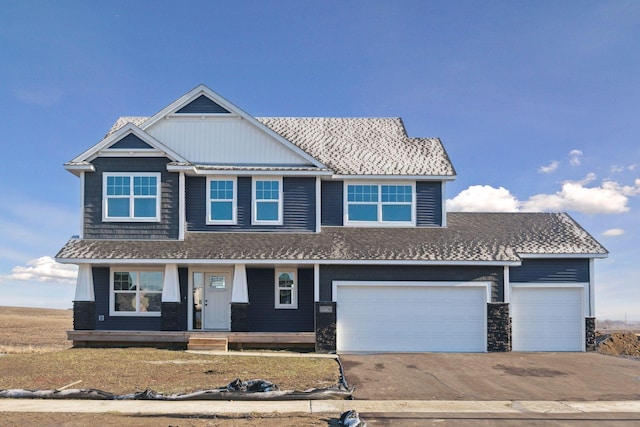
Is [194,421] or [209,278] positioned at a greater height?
[209,278]

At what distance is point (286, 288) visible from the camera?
63.6 ft

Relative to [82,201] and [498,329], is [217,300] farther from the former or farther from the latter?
[498,329]

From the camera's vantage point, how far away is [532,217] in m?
22.1

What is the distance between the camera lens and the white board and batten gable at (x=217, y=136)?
20.0 meters

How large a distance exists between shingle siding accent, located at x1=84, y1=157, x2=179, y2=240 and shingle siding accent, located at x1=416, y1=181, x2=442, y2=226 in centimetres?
914

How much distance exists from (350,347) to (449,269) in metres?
4.33

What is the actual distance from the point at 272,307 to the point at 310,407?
933 cm

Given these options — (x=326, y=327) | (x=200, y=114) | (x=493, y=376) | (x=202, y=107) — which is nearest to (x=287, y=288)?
(x=326, y=327)

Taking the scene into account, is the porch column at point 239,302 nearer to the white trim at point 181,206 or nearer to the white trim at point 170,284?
the white trim at point 170,284

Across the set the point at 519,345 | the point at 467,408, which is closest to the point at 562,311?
the point at 519,345

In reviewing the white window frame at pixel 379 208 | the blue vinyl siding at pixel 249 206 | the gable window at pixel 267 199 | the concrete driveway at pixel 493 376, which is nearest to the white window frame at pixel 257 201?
the gable window at pixel 267 199

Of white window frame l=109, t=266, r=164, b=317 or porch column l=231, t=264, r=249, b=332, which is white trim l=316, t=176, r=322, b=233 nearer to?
porch column l=231, t=264, r=249, b=332

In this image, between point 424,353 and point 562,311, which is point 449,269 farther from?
point 562,311

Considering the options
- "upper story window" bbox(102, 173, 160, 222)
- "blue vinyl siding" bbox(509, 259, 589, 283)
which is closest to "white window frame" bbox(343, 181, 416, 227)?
"blue vinyl siding" bbox(509, 259, 589, 283)
